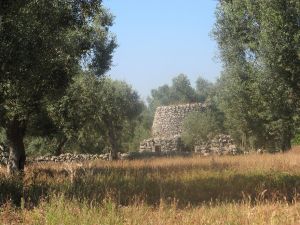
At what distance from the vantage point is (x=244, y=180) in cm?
1384

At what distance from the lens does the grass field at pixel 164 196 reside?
7.28 m

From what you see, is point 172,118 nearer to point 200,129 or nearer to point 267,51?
point 200,129

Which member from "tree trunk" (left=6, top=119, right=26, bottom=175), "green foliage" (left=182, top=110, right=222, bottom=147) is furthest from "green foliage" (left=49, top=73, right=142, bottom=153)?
"green foliage" (left=182, top=110, right=222, bottom=147)

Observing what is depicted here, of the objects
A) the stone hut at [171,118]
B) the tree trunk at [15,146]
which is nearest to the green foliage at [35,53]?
the tree trunk at [15,146]

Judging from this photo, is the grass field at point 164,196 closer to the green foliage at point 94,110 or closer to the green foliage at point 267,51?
the green foliage at point 267,51

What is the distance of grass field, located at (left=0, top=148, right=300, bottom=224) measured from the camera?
287 inches

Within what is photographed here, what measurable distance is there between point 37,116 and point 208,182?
34.1 feet

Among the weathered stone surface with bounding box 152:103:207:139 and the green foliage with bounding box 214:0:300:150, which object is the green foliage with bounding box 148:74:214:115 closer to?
the weathered stone surface with bounding box 152:103:207:139

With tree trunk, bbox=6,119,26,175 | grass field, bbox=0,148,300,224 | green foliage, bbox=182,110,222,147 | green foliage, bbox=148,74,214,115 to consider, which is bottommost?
grass field, bbox=0,148,300,224

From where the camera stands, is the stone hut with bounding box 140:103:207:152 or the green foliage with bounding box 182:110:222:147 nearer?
the green foliage with bounding box 182:110:222:147

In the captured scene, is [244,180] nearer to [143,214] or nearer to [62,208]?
[143,214]

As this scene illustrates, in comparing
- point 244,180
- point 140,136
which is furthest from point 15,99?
point 140,136

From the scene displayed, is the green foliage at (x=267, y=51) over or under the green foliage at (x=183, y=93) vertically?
under

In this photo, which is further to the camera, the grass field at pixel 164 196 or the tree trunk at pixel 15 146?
the tree trunk at pixel 15 146
